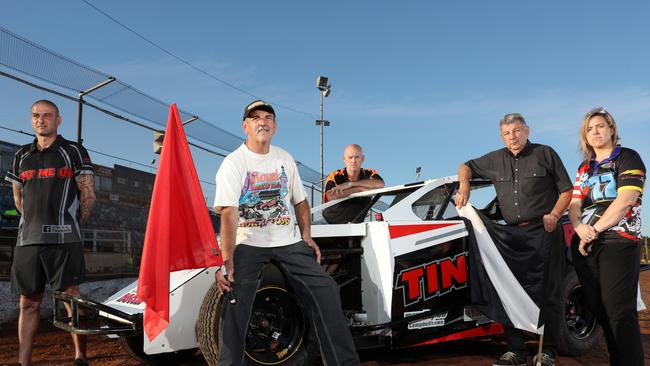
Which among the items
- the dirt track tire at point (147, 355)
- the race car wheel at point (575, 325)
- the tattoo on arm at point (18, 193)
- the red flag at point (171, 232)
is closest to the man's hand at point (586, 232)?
the race car wheel at point (575, 325)

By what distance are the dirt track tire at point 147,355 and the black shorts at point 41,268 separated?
2.25 ft

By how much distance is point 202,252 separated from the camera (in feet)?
11.0

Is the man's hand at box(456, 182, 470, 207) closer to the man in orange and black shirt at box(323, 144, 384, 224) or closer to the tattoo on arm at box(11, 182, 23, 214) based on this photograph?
the man in orange and black shirt at box(323, 144, 384, 224)

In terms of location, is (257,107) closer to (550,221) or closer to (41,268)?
(41,268)

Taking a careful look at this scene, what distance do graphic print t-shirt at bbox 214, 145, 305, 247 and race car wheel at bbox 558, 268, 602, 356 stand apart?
3146 millimetres

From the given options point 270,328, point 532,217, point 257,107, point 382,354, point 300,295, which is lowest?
point 382,354

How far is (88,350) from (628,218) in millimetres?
4853

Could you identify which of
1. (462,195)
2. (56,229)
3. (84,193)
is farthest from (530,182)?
(56,229)

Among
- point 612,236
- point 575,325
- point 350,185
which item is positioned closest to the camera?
point 612,236

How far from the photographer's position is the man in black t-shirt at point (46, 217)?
405 cm

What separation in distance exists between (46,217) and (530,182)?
380cm

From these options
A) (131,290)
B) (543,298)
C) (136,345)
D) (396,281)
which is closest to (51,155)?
(131,290)

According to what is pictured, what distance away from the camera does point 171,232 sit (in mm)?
3312

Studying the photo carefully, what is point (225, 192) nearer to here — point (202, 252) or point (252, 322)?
point (202, 252)
